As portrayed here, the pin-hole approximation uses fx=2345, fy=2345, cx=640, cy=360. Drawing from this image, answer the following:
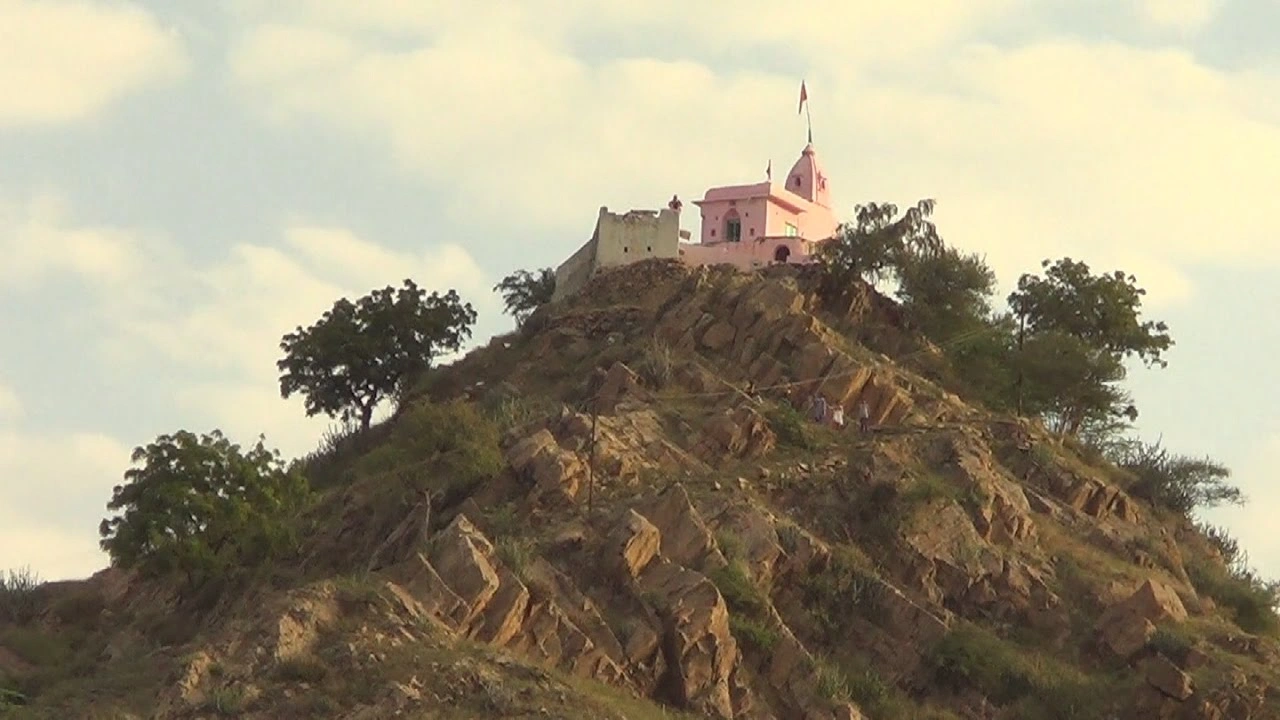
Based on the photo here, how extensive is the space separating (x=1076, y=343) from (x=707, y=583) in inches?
798

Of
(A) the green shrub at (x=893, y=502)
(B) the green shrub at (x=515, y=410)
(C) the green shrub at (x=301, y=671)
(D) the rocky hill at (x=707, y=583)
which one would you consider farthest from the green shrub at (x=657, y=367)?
(C) the green shrub at (x=301, y=671)

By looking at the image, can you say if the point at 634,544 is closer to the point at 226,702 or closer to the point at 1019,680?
the point at 1019,680

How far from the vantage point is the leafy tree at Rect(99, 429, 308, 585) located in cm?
4859

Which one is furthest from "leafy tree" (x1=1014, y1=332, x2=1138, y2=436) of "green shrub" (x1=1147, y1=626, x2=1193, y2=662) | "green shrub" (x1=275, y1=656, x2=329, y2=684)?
"green shrub" (x1=275, y1=656, x2=329, y2=684)

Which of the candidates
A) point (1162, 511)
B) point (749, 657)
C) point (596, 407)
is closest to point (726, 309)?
point (596, 407)

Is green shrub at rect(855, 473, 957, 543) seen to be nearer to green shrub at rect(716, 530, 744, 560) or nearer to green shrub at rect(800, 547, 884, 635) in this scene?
green shrub at rect(800, 547, 884, 635)

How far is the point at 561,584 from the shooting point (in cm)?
4334

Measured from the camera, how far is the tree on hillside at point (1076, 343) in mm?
60031

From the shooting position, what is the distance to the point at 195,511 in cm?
4875

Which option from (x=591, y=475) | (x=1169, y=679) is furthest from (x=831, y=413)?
(x=1169, y=679)

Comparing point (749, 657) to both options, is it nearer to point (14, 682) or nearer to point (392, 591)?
point (392, 591)

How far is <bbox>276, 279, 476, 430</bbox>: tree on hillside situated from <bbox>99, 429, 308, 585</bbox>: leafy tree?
15.8 metres

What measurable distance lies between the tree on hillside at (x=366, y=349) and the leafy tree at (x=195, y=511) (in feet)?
51.8

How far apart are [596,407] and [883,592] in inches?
409
